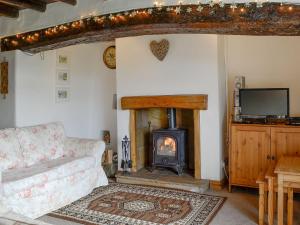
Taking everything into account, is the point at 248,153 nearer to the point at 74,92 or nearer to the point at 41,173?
the point at 41,173

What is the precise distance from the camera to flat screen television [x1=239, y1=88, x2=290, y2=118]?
399 centimetres

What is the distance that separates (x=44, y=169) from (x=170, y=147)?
193 centimetres

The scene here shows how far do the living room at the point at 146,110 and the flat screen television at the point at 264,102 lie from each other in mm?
111

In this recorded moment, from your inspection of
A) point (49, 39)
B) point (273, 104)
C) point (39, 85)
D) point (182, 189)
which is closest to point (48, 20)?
point (49, 39)

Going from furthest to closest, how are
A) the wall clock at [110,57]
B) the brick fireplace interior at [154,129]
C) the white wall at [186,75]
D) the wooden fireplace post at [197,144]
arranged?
the wall clock at [110,57] → the brick fireplace interior at [154,129] → the wooden fireplace post at [197,144] → the white wall at [186,75]

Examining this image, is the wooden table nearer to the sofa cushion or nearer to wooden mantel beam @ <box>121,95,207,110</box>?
wooden mantel beam @ <box>121,95,207,110</box>

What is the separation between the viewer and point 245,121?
4094 mm

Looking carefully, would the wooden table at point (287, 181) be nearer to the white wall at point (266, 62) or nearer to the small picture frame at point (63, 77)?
the white wall at point (266, 62)

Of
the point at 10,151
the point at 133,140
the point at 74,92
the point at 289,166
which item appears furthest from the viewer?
the point at 74,92

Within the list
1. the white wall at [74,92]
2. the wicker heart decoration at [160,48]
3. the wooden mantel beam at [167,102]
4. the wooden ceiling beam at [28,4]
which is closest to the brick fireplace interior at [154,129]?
the wooden mantel beam at [167,102]

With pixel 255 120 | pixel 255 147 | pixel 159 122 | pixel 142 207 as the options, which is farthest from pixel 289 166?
pixel 159 122

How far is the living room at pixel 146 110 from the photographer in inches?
131

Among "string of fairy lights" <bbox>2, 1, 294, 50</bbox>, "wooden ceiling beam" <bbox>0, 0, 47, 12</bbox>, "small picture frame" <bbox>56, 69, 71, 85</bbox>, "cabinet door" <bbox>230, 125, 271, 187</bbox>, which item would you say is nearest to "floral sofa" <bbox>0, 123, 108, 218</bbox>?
"small picture frame" <bbox>56, 69, 71, 85</bbox>

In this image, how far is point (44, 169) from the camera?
3.58m
